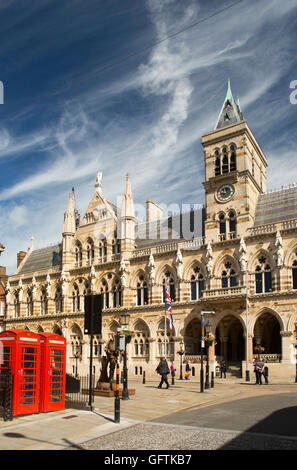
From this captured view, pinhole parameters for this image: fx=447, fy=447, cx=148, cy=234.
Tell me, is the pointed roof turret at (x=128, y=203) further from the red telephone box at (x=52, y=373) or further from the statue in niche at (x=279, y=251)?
the red telephone box at (x=52, y=373)

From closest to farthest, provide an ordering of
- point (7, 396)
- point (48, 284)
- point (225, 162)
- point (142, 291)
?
point (7, 396), point (225, 162), point (142, 291), point (48, 284)

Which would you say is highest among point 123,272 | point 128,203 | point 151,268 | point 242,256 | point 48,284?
point 128,203

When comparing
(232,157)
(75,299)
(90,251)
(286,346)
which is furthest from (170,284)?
(75,299)

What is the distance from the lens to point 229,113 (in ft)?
153

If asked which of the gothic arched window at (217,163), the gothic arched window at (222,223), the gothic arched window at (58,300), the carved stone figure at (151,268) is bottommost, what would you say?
the gothic arched window at (58,300)

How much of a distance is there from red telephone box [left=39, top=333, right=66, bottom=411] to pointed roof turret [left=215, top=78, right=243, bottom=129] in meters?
34.3

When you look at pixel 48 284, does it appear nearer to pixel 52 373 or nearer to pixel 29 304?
pixel 29 304

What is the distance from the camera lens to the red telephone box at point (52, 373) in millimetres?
15797

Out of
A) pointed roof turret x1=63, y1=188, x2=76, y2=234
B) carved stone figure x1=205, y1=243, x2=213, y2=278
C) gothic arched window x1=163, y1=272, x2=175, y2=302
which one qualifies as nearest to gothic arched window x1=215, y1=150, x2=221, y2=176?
carved stone figure x1=205, y1=243, x2=213, y2=278

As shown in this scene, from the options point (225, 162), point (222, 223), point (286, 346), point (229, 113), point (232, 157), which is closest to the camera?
point (286, 346)

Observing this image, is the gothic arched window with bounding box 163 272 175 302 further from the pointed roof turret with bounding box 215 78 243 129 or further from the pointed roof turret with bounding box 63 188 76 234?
the pointed roof turret with bounding box 215 78 243 129

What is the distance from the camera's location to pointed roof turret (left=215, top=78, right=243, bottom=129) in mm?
45844

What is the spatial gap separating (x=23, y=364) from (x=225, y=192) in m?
30.5

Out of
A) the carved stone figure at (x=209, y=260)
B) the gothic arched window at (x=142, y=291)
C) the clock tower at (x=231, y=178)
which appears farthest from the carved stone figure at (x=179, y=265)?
the gothic arched window at (x=142, y=291)
